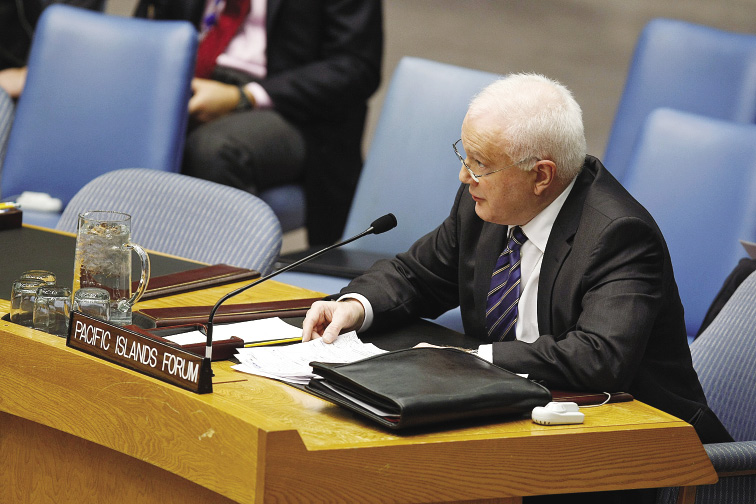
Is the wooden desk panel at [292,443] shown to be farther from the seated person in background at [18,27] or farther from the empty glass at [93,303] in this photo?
the seated person in background at [18,27]

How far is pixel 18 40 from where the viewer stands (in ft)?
12.1

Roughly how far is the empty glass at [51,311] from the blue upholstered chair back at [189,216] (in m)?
0.62

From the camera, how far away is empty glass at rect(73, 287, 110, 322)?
1.47 m

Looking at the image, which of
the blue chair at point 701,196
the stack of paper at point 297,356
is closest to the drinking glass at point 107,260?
the stack of paper at point 297,356

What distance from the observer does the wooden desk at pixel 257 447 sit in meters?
1.17

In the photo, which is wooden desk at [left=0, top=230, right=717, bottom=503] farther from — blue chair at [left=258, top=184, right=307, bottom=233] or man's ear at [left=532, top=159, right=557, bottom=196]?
blue chair at [left=258, top=184, right=307, bottom=233]

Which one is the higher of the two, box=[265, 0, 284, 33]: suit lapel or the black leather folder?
box=[265, 0, 284, 33]: suit lapel

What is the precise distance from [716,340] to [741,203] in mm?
720

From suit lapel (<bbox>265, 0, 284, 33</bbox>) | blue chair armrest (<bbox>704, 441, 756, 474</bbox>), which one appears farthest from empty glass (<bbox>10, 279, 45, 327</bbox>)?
suit lapel (<bbox>265, 0, 284, 33</bbox>)

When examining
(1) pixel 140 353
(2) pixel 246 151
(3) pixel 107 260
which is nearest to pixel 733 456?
(1) pixel 140 353

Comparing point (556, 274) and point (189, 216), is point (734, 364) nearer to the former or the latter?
point (556, 274)

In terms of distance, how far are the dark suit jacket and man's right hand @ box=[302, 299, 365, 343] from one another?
0.19ft

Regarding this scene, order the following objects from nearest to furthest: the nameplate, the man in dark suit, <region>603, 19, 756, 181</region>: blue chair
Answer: the nameplate
the man in dark suit
<region>603, 19, 756, 181</region>: blue chair

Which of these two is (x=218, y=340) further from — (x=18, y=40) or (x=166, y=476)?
(x=18, y=40)
